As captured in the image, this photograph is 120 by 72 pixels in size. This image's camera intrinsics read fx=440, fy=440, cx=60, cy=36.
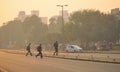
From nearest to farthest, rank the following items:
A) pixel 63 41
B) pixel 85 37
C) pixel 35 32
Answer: pixel 85 37
pixel 63 41
pixel 35 32

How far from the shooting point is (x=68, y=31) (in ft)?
349

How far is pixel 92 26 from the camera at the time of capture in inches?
4006

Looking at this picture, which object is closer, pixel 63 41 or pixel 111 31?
pixel 111 31

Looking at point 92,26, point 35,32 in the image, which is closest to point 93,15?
point 92,26

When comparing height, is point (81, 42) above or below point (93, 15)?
below

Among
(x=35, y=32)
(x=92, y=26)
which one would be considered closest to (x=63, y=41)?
(x=92, y=26)

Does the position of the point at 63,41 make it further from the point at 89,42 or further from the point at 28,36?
the point at 28,36

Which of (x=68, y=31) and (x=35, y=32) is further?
(x=35, y=32)

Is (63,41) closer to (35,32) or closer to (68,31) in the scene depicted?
(68,31)

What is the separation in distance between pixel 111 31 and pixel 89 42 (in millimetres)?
6428

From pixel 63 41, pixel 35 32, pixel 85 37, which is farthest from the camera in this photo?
pixel 35 32

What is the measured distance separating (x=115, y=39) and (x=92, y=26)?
7.76 m

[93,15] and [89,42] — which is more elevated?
[93,15]

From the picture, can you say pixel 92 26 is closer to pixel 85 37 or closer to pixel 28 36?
pixel 85 37
